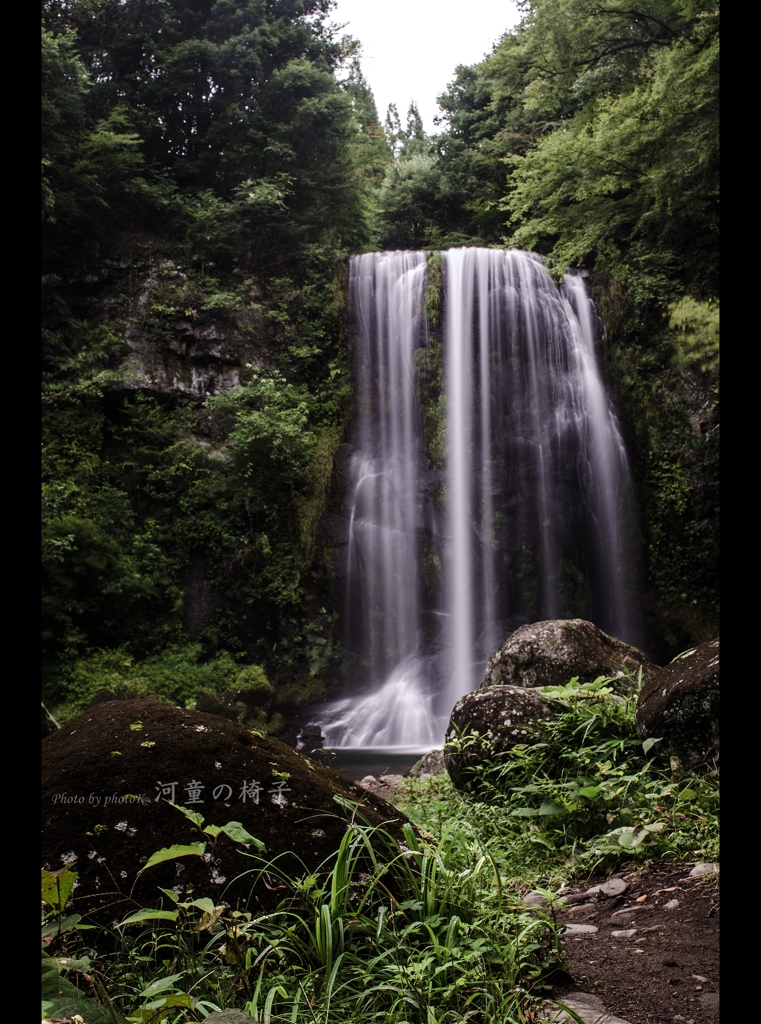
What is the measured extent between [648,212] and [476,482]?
4987 mm

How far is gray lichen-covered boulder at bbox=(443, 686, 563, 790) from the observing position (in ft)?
13.6

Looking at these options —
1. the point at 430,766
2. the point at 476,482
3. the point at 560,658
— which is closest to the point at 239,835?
the point at 560,658

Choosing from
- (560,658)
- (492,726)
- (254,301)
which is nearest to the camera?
(492,726)

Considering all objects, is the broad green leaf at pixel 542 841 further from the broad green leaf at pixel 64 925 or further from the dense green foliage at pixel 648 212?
the dense green foliage at pixel 648 212

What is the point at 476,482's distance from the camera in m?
12.1

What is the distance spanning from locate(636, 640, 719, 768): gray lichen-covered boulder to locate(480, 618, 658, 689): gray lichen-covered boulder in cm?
160

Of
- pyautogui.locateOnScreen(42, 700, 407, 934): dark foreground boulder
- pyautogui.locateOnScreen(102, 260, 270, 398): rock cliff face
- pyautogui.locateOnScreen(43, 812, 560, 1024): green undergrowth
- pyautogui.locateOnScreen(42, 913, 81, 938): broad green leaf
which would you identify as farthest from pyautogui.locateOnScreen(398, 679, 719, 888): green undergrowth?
pyautogui.locateOnScreen(102, 260, 270, 398): rock cliff face

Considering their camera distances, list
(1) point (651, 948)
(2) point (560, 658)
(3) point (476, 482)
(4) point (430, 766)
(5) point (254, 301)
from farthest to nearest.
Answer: (5) point (254, 301), (3) point (476, 482), (4) point (430, 766), (2) point (560, 658), (1) point (651, 948)

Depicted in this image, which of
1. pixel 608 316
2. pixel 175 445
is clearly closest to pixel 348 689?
pixel 175 445

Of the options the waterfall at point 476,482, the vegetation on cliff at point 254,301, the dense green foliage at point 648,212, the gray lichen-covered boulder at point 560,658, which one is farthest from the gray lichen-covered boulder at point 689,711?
the waterfall at point 476,482

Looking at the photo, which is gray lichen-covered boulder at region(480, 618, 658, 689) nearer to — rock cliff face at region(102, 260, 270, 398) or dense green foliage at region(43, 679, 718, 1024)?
dense green foliage at region(43, 679, 718, 1024)

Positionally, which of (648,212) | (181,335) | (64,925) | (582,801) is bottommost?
(582,801)

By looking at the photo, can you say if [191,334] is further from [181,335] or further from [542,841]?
[542,841]

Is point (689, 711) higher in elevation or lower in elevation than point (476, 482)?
lower
